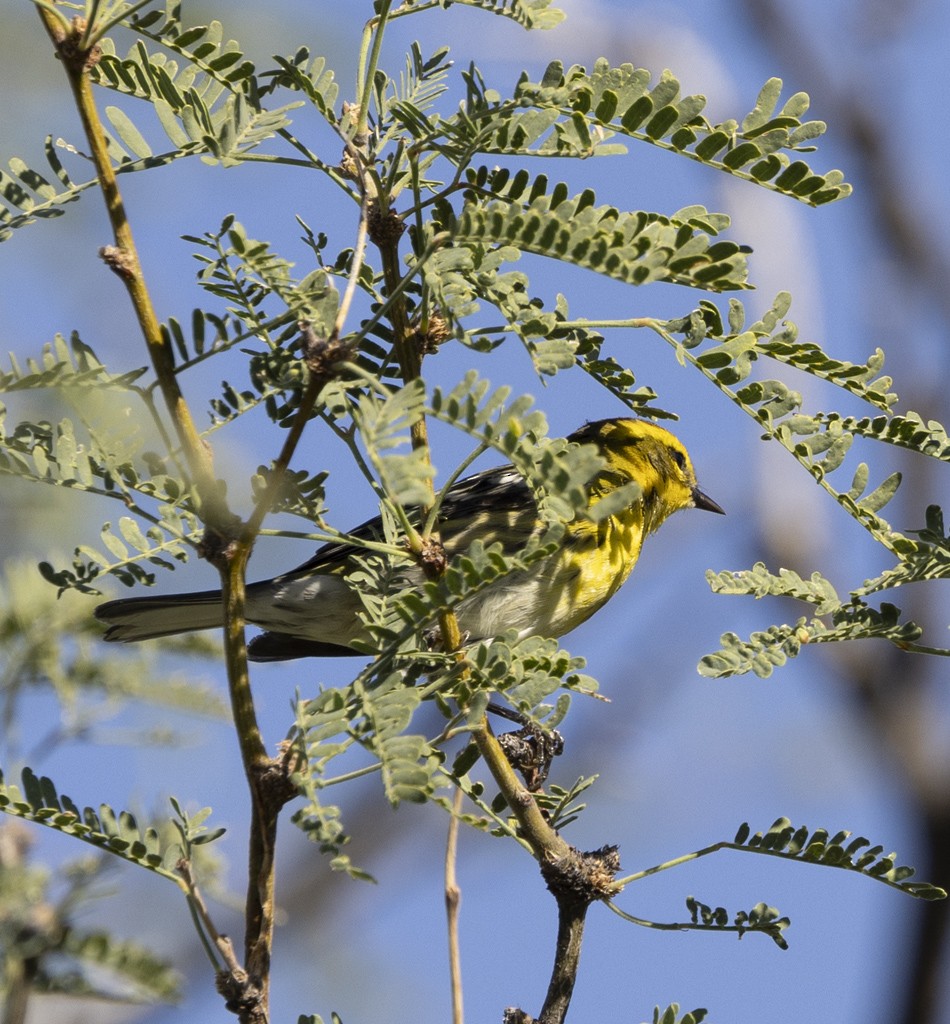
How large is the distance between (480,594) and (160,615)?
0.83 meters

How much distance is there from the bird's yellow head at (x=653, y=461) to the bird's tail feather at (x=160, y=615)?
4.78 ft

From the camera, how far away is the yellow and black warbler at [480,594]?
3465 millimetres

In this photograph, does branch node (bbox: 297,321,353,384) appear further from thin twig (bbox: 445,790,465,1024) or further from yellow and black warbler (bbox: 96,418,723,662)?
yellow and black warbler (bbox: 96,418,723,662)

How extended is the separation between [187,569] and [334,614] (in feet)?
1.65

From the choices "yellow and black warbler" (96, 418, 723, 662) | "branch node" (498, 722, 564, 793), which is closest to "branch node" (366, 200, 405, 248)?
"branch node" (498, 722, 564, 793)

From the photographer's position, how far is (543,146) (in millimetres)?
1664

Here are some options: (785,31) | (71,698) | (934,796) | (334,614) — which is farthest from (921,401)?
(71,698)

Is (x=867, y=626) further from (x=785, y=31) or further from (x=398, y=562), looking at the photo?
(x=785, y=31)

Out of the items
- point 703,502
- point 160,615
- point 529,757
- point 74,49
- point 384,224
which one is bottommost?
point 529,757

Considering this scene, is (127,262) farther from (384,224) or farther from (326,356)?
(384,224)

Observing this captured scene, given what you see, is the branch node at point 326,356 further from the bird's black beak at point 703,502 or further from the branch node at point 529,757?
the bird's black beak at point 703,502

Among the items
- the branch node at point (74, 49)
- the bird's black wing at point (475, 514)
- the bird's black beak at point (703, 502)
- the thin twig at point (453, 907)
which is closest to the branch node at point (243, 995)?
the thin twig at point (453, 907)

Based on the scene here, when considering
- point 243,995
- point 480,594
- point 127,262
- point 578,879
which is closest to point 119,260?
point 127,262

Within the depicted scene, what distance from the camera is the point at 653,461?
179 inches
